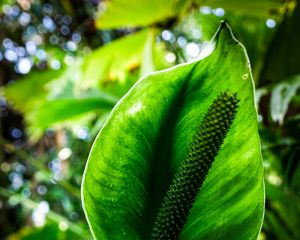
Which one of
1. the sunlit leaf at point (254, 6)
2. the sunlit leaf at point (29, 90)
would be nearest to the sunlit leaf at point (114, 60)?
the sunlit leaf at point (254, 6)

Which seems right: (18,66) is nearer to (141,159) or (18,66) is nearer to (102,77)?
(102,77)

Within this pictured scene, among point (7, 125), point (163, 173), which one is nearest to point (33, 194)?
point (7, 125)

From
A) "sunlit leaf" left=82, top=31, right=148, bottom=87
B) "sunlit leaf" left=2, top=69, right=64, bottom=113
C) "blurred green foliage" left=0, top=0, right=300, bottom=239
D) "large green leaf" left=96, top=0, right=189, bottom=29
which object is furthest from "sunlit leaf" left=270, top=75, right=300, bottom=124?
"sunlit leaf" left=2, top=69, right=64, bottom=113

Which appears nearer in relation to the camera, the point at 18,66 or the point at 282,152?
the point at 282,152

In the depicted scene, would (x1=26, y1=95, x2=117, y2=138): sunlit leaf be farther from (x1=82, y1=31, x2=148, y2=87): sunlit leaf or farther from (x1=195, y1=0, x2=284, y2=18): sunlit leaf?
(x1=195, y1=0, x2=284, y2=18): sunlit leaf

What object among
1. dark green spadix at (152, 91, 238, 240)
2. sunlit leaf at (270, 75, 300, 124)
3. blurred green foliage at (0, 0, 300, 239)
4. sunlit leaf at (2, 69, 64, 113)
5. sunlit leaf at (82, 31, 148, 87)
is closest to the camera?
dark green spadix at (152, 91, 238, 240)

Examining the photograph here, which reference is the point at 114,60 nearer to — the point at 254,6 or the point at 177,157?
the point at 254,6

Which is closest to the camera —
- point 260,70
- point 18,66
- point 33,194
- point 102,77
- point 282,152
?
point 282,152
